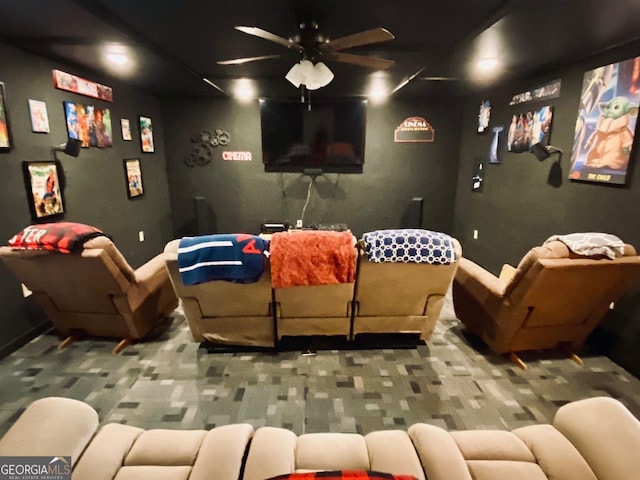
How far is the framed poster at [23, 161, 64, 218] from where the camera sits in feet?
9.74

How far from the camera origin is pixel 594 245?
218cm

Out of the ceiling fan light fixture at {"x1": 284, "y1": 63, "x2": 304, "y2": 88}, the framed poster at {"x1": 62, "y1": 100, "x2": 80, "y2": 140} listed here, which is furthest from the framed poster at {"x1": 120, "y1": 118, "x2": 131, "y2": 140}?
the ceiling fan light fixture at {"x1": 284, "y1": 63, "x2": 304, "y2": 88}

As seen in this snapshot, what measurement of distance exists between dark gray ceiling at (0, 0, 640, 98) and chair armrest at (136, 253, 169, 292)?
1697 mm

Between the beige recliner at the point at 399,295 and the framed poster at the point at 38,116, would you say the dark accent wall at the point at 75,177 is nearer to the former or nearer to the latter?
the framed poster at the point at 38,116

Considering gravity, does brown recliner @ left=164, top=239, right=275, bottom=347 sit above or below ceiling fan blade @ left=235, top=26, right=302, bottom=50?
below

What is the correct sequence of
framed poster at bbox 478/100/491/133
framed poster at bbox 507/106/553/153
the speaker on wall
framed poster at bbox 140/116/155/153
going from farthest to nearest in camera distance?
the speaker on wall < framed poster at bbox 140/116/155/153 < framed poster at bbox 478/100/491/133 < framed poster at bbox 507/106/553/153

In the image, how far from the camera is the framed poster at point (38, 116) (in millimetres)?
2989


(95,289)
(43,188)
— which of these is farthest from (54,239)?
(43,188)

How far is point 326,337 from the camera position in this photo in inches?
118

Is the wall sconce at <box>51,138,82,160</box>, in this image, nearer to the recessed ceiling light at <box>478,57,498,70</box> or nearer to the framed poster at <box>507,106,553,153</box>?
the recessed ceiling light at <box>478,57,498,70</box>

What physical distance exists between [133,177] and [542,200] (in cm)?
485

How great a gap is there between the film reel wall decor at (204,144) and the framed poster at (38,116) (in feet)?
7.78

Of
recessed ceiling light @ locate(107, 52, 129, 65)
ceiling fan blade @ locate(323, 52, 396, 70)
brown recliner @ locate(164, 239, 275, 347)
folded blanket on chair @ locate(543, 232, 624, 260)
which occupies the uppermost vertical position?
recessed ceiling light @ locate(107, 52, 129, 65)

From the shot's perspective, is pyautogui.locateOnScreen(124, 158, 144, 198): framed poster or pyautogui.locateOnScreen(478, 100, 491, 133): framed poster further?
pyautogui.locateOnScreen(478, 100, 491, 133): framed poster
